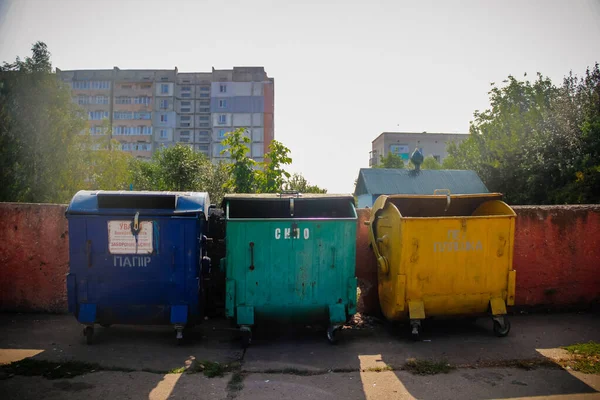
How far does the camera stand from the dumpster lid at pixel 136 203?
5.18 m

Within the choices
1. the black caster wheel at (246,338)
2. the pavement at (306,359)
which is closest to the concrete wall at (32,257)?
the pavement at (306,359)

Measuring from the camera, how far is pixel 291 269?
5.34 metres

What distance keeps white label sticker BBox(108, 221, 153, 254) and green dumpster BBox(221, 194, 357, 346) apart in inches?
34.8

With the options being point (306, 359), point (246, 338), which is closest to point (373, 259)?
point (306, 359)

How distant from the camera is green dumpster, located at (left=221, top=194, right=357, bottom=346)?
5285 mm

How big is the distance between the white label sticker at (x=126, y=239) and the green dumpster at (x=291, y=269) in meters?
0.88

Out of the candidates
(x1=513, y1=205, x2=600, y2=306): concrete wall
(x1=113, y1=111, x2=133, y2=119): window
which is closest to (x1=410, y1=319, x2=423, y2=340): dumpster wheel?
(x1=513, y1=205, x2=600, y2=306): concrete wall

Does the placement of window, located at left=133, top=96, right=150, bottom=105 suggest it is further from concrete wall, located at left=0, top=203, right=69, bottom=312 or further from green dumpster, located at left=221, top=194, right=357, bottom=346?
green dumpster, located at left=221, top=194, right=357, bottom=346

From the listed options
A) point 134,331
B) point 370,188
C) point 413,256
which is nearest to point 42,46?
point 370,188

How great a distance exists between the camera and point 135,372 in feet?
14.2

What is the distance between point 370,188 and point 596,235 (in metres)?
18.6

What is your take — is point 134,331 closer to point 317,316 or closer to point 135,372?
point 135,372

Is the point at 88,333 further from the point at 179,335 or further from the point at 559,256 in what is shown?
the point at 559,256

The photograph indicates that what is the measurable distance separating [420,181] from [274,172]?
16.2 meters
